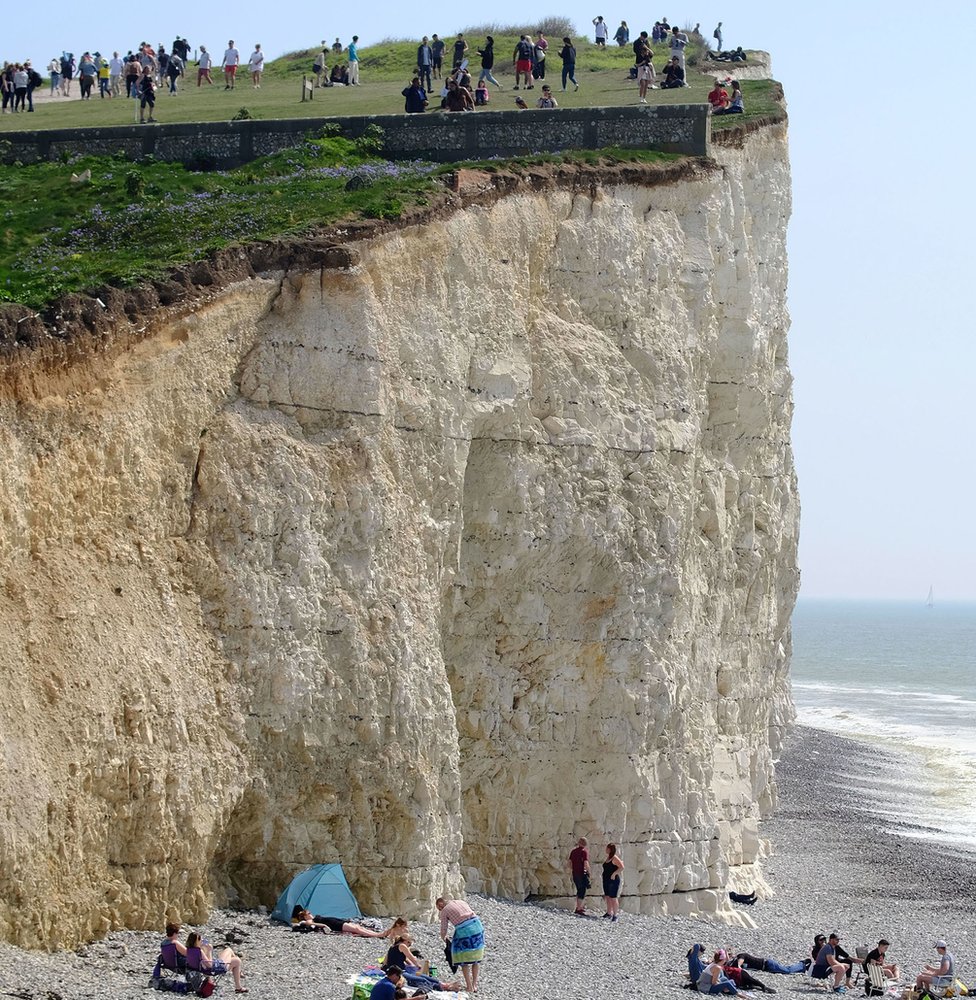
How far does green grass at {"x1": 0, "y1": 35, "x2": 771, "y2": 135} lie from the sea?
75.0 ft

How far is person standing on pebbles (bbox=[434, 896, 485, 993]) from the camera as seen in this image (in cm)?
2341

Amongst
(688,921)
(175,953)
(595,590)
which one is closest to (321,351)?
(595,590)

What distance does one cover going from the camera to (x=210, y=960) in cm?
2138

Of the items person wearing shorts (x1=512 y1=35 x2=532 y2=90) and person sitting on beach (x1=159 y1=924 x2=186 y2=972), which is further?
person wearing shorts (x1=512 y1=35 x2=532 y2=90)

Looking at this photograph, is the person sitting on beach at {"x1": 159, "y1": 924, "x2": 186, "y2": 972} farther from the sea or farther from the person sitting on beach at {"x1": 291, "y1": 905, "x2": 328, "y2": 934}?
the sea

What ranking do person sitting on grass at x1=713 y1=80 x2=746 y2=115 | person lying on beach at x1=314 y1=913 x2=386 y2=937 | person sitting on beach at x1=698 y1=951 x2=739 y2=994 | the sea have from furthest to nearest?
the sea < person sitting on grass at x1=713 y1=80 x2=746 y2=115 < person sitting on beach at x1=698 y1=951 x2=739 y2=994 < person lying on beach at x1=314 y1=913 x2=386 y2=937

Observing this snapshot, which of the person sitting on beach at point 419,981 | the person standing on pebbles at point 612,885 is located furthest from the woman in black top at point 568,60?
the person sitting on beach at point 419,981

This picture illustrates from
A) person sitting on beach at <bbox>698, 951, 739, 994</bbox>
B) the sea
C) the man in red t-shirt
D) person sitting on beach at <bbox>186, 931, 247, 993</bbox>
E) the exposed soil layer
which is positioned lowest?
the sea

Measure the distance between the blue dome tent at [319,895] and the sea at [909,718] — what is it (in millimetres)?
27876

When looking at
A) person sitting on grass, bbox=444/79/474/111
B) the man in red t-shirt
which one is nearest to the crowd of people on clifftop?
person sitting on grass, bbox=444/79/474/111

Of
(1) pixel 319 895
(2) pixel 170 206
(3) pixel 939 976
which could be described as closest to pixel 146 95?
(2) pixel 170 206

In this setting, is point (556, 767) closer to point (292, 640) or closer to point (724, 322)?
point (292, 640)

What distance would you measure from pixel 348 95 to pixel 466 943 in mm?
27589

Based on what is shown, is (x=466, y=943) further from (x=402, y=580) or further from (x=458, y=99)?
(x=458, y=99)
